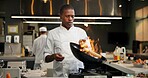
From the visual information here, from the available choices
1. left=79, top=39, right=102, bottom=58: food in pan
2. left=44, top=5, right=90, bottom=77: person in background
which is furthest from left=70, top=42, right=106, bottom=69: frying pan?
left=44, top=5, right=90, bottom=77: person in background

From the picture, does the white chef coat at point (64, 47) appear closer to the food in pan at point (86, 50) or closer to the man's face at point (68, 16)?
the man's face at point (68, 16)

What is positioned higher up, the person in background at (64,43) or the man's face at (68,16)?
the man's face at (68,16)

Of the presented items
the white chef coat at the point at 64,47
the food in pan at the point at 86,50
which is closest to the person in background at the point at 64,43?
the white chef coat at the point at 64,47

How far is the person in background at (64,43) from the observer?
2.39 metres

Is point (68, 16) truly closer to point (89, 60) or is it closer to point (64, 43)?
point (64, 43)

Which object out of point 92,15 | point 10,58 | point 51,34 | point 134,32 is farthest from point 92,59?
point 134,32

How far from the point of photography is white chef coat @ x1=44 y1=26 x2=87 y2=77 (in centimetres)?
240

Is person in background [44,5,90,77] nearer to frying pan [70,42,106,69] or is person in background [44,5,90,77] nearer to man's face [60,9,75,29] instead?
man's face [60,9,75,29]

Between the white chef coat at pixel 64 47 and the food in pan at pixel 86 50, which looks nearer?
the food in pan at pixel 86 50

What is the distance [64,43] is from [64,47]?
46mm

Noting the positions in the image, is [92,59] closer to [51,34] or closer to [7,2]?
[51,34]

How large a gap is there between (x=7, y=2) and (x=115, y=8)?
109 inches

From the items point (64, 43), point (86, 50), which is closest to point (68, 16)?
point (64, 43)

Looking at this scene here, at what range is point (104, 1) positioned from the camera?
634 centimetres
